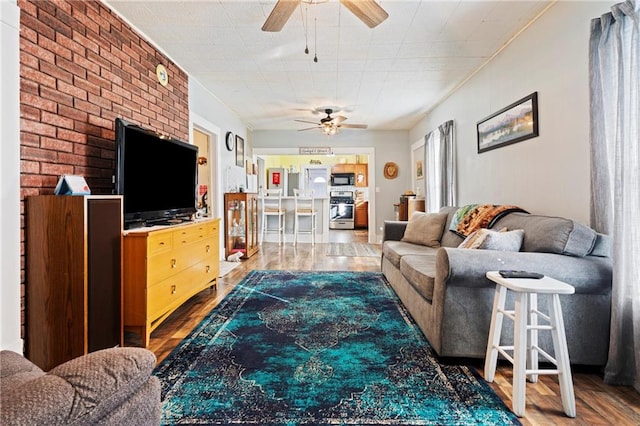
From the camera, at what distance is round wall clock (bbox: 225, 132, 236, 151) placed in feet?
17.8

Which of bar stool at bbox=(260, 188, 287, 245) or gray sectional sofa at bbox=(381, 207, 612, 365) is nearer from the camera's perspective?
gray sectional sofa at bbox=(381, 207, 612, 365)

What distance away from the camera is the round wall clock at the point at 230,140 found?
5.43 metres

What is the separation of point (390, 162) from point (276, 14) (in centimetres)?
543

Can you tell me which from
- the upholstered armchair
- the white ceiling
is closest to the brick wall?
the white ceiling

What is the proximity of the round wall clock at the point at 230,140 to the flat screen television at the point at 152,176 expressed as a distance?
2.21 m

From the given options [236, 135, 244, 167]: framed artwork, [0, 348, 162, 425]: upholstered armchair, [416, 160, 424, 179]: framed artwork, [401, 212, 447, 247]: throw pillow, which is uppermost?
[236, 135, 244, 167]: framed artwork

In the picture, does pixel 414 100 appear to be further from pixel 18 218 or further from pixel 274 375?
pixel 18 218

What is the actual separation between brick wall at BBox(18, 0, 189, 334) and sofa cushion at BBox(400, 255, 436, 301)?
7.92 feet

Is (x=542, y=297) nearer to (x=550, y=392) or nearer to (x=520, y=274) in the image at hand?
(x=520, y=274)

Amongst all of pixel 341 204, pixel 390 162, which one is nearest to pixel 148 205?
pixel 390 162

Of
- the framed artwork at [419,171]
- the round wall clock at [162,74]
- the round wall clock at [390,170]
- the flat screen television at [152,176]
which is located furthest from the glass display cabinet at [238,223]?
the framed artwork at [419,171]

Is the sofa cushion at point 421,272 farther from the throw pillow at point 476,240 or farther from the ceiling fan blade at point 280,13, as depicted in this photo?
the ceiling fan blade at point 280,13

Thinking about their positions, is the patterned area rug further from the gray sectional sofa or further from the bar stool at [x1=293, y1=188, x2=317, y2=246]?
the gray sectional sofa

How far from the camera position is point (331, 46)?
3223 millimetres
